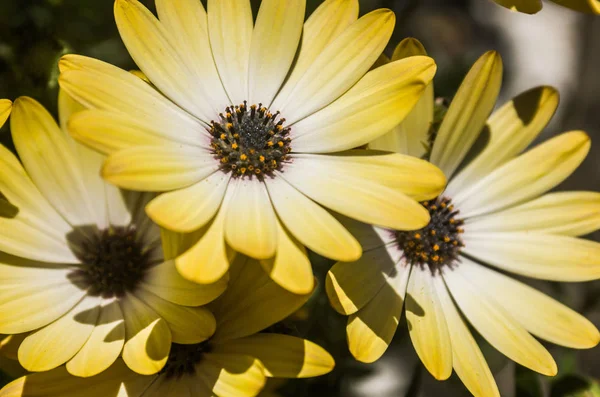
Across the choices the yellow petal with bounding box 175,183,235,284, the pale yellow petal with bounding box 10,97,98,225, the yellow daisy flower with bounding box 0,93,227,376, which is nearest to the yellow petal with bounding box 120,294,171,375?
the yellow daisy flower with bounding box 0,93,227,376

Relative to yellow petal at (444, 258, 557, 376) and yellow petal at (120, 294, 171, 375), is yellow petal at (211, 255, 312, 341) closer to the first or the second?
yellow petal at (120, 294, 171, 375)

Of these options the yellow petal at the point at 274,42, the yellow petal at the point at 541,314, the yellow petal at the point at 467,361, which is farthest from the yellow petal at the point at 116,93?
the yellow petal at the point at 541,314

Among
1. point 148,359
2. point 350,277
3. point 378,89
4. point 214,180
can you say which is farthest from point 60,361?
point 378,89

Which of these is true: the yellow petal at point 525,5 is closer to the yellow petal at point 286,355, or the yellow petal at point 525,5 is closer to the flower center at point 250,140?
the flower center at point 250,140

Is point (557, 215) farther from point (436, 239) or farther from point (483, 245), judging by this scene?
point (436, 239)

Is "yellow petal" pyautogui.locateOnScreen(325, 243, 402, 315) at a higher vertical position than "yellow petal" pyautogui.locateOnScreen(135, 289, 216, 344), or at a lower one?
higher

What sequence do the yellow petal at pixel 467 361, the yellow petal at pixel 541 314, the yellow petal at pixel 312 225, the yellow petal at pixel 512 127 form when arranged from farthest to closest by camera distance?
the yellow petal at pixel 512 127 < the yellow petal at pixel 541 314 < the yellow petal at pixel 467 361 < the yellow petal at pixel 312 225

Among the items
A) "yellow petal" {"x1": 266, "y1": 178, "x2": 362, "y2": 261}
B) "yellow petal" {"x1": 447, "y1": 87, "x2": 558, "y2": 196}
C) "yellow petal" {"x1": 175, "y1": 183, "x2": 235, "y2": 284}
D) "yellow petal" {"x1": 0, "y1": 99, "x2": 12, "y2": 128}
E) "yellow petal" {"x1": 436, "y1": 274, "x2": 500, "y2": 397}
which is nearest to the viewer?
"yellow petal" {"x1": 175, "y1": 183, "x2": 235, "y2": 284}
